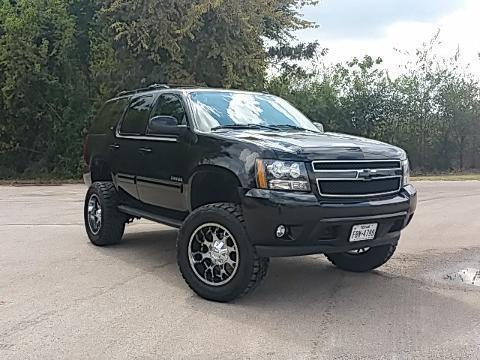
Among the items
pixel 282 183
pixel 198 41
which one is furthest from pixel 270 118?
pixel 198 41

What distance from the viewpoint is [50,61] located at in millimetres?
22641

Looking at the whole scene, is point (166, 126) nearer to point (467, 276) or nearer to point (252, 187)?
point (252, 187)

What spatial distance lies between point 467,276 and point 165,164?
343 centimetres

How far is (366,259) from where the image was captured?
6.72 metres

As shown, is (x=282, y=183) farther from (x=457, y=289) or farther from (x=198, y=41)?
(x=198, y=41)

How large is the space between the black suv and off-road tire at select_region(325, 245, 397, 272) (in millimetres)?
11

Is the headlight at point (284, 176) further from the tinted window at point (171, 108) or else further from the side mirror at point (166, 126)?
the tinted window at point (171, 108)

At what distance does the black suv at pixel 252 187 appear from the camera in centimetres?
522

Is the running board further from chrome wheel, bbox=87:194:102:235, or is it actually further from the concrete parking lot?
the concrete parking lot

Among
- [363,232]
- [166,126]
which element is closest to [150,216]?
[166,126]

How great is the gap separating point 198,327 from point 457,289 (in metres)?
2.70

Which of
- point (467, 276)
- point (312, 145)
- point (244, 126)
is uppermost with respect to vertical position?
point (244, 126)

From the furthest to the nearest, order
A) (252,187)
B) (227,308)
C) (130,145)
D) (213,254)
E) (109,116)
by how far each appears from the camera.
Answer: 1. (109,116)
2. (130,145)
3. (213,254)
4. (227,308)
5. (252,187)

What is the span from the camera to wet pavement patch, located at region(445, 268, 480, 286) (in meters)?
6.38
